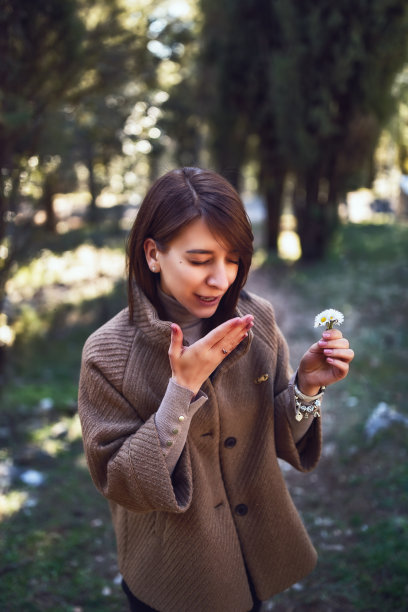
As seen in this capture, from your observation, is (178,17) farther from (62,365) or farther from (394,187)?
(394,187)

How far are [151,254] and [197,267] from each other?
18 cm

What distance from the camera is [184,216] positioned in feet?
4.91

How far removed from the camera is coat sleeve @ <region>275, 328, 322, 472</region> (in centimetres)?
179

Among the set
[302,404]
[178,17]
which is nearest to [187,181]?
[302,404]

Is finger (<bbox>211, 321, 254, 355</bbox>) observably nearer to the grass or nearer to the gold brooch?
the gold brooch

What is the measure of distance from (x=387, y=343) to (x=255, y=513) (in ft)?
14.4

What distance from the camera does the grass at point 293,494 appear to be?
110 inches

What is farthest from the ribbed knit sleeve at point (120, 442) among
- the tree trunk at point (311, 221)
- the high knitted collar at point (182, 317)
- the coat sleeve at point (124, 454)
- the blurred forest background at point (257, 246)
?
the tree trunk at point (311, 221)

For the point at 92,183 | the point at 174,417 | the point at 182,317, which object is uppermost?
the point at 92,183

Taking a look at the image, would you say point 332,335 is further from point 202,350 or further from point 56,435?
point 56,435

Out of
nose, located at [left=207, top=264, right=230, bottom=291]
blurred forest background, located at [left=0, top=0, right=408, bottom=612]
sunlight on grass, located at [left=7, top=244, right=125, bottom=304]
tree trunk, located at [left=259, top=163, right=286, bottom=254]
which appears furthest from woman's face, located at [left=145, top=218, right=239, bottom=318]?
tree trunk, located at [left=259, top=163, right=286, bottom=254]

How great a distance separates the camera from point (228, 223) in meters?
1.51

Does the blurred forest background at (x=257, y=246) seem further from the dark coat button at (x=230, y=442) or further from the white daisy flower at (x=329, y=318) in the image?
the dark coat button at (x=230, y=442)

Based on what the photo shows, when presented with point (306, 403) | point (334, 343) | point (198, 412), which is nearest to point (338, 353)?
point (334, 343)
